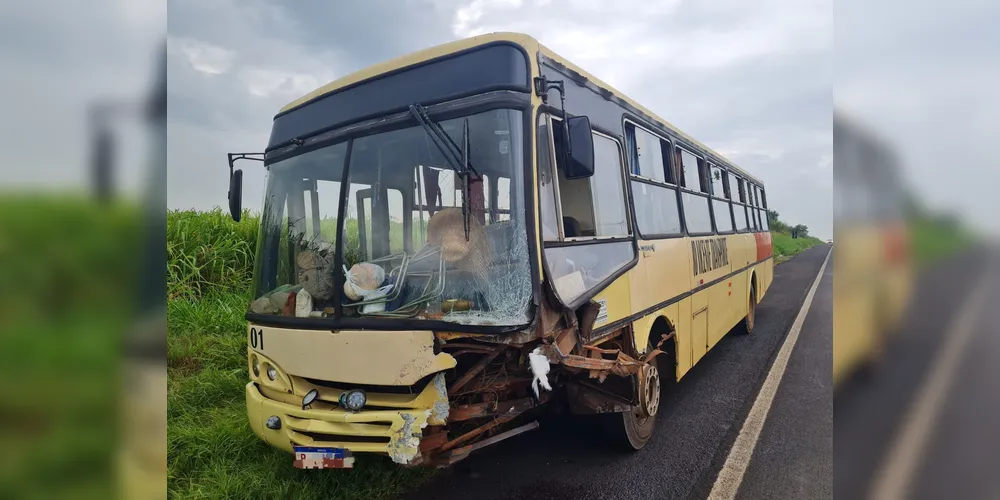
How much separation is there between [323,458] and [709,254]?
15.9 feet

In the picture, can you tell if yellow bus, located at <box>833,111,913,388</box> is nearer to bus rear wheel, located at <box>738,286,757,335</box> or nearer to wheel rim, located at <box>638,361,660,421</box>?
wheel rim, located at <box>638,361,660,421</box>

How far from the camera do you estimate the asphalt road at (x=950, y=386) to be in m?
0.65

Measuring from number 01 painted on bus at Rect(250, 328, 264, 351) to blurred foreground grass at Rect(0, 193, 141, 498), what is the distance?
3.03 meters

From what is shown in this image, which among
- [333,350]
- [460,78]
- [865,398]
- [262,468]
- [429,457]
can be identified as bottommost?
[262,468]

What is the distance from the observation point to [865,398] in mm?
772

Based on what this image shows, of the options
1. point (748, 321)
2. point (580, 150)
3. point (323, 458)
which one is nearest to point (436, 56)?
point (580, 150)

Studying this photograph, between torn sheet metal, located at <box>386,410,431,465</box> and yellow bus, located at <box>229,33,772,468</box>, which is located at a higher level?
yellow bus, located at <box>229,33,772,468</box>

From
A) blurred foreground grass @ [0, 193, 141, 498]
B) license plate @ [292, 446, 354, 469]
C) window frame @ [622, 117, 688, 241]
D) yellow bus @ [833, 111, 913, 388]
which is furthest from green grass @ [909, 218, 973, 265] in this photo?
window frame @ [622, 117, 688, 241]

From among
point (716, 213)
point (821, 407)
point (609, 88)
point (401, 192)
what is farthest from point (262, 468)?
point (716, 213)

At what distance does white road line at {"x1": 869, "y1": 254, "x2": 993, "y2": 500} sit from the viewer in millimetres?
654

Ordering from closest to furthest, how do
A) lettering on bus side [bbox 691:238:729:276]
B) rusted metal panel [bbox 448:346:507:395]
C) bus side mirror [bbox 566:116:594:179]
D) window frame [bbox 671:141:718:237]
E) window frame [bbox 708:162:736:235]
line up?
rusted metal panel [bbox 448:346:507:395] → bus side mirror [bbox 566:116:594:179] → window frame [bbox 671:141:718:237] → lettering on bus side [bbox 691:238:729:276] → window frame [bbox 708:162:736:235]

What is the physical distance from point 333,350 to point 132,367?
8.07 feet

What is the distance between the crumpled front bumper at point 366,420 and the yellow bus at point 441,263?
1cm

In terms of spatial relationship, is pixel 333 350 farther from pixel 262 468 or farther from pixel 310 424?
pixel 262 468
